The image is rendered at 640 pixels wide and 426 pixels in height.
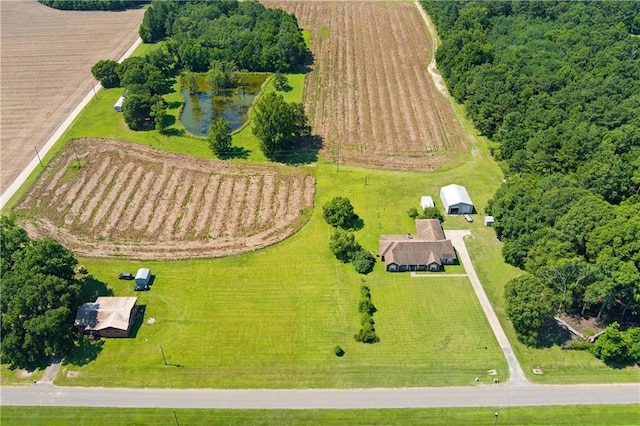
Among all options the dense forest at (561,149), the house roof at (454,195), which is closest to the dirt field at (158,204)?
the house roof at (454,195)

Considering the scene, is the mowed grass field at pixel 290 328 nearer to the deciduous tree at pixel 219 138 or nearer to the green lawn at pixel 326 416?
the green lawn at pixel 326 416

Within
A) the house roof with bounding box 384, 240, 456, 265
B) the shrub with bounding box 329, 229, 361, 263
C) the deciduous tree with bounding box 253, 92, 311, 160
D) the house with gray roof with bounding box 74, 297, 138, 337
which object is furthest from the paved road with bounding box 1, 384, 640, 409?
the deciduous tree with bounding box 253, 92, 311, 160

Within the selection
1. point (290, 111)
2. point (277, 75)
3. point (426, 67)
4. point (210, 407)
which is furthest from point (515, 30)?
point (210, 407)

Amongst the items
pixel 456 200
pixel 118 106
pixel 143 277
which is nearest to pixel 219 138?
pixel 118 106

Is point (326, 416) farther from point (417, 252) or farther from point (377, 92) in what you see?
point (377, 92)

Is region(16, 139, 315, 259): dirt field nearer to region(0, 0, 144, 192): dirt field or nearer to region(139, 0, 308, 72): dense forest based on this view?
region(0, 0, 144, 192): dirt field

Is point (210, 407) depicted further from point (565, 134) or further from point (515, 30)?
point (515, 30)

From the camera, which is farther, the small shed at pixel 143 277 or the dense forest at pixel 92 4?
the dense forest at pixel 92 4
